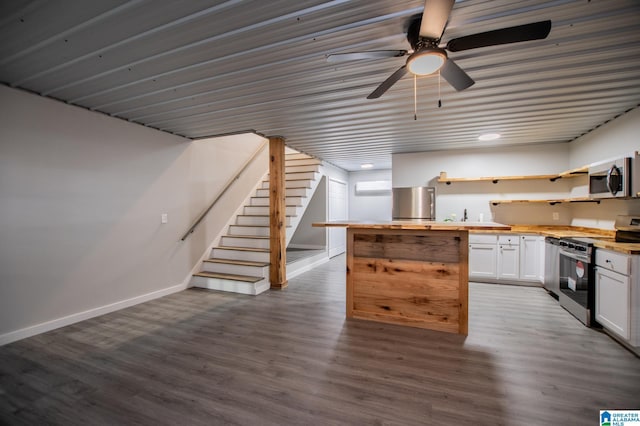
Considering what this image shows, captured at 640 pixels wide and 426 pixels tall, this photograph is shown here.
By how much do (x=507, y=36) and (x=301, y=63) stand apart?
4.77ft

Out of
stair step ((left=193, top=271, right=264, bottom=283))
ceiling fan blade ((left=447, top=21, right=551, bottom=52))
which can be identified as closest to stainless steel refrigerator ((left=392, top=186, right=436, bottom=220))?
stair step ((left=193, top=271, right=264, bottom=283))

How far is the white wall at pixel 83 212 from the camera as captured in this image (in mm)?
2711

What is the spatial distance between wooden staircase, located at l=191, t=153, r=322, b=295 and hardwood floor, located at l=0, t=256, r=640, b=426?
3.40 ft

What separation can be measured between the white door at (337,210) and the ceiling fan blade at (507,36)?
556cm

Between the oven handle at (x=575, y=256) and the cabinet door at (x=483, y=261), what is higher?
the oven handle at (x=575, y=256)

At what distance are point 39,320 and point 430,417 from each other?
3859 mm

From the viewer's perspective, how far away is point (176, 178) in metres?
4.35

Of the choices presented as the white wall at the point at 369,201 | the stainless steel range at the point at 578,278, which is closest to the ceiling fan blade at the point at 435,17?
the stainless steel range at the point at 578,278

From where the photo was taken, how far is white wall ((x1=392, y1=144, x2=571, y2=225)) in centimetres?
493

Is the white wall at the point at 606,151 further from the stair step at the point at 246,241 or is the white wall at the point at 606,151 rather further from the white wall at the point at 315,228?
the stair step at the point at 246,241

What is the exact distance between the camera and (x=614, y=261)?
259cm

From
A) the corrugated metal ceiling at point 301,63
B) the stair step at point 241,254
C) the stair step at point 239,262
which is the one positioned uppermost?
the corrugated metal ceiling at point 301,63

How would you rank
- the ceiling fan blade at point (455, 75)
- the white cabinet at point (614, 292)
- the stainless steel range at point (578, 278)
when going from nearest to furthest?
1. the ceiling fan blade at point (455, 75)
2. the white cabinet at point (614, 292)
3. the stainless steel range at point (578, 278)

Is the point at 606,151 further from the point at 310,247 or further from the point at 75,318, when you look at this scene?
the point at 75,318
